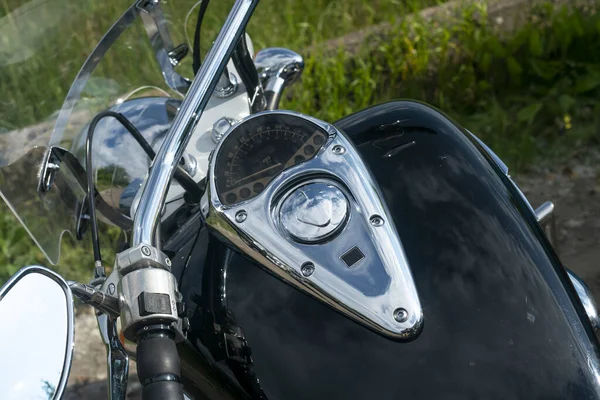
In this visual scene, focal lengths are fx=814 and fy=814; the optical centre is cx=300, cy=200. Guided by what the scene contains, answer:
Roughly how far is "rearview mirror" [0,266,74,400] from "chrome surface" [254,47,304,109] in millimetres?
815

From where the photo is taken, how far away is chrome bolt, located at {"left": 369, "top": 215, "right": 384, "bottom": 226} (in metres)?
1.06

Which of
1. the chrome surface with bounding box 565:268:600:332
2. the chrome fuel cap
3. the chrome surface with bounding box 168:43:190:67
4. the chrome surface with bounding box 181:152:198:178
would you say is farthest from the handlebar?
the chrome surface with bounding box 168:43:190:67

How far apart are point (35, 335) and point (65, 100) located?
27.0 inches

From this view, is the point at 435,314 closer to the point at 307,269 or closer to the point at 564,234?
the point at 307,269

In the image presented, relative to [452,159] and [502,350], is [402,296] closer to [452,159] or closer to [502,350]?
[502,350]

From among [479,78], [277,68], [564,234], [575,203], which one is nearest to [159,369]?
[277,68]

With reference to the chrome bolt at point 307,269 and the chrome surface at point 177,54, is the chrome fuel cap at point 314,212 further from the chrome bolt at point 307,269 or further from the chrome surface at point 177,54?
the chrome surface at point 177,54

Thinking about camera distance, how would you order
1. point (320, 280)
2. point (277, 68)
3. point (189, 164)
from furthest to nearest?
point (277, 68)
point (189, 164)
point (320, 280)

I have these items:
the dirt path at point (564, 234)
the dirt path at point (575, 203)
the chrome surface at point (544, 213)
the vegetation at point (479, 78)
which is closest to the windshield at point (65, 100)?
the chrome surface at point (544, 213)

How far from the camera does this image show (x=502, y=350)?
3.21 ft

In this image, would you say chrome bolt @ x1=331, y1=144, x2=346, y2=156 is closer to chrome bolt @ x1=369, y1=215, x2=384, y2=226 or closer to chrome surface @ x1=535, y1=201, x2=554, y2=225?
chrome bolt @ x1=369, y1=215, x2=384, y2=226

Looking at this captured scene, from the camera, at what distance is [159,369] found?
86cm

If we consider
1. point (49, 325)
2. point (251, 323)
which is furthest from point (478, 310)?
point (49, 325)

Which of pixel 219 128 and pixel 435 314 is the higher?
pixel 219 128
